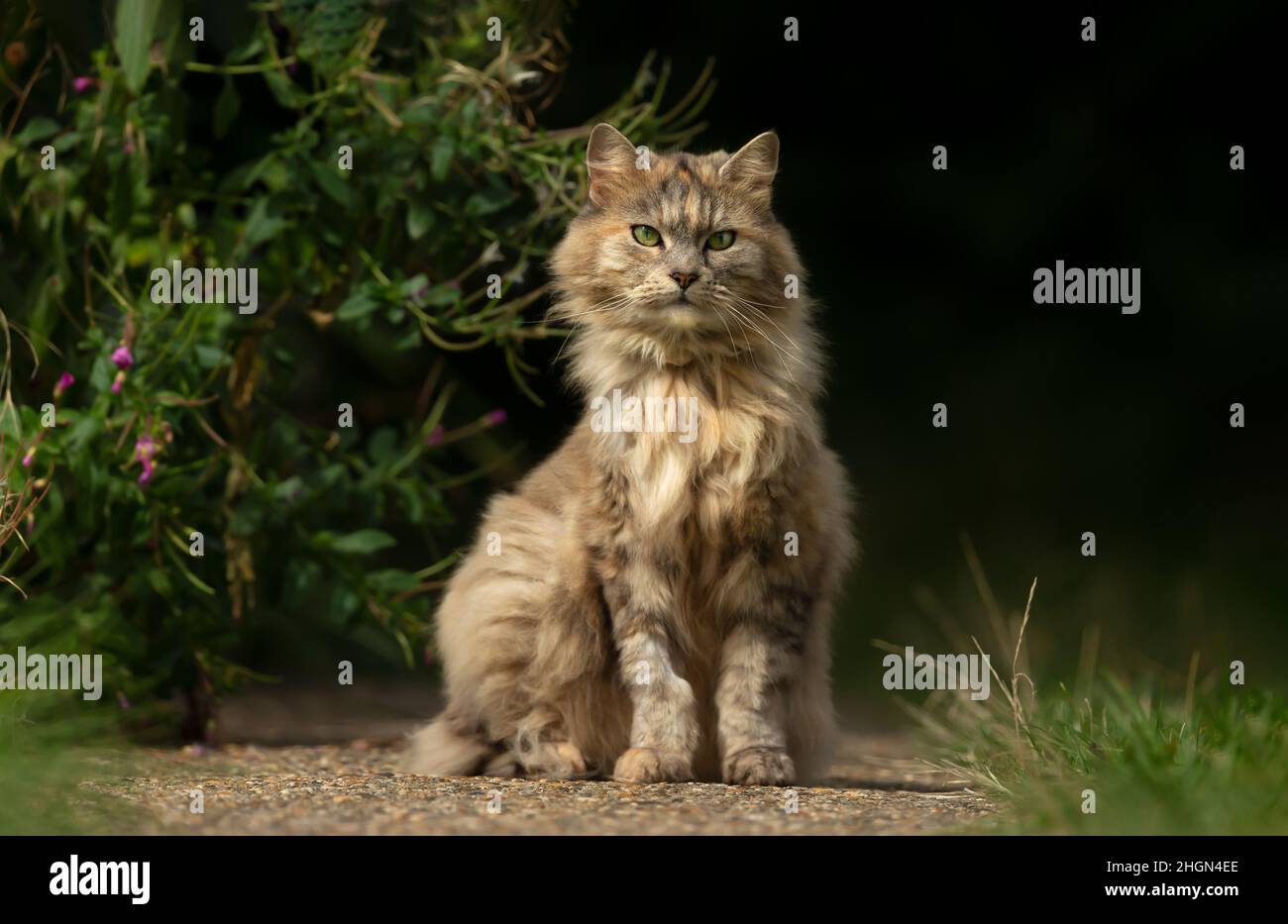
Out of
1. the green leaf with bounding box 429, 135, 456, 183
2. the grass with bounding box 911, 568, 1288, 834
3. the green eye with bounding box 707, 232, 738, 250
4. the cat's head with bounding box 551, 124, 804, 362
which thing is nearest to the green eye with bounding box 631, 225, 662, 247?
the cat's head with bounding box 551, 124, 804, 362

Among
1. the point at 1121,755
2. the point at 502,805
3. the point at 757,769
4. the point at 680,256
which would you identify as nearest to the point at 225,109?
the point at 680,256

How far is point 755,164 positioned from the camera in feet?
14.1

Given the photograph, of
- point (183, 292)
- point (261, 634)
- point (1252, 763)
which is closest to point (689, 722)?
point (1252, 763)

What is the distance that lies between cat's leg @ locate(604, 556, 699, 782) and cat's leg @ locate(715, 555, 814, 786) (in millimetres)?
106

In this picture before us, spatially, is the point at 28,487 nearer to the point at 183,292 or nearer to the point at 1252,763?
the point at 183,292

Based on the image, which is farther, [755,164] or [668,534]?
[755,164]

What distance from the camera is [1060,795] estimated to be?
3.14m

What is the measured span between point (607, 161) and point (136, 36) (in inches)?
60.3

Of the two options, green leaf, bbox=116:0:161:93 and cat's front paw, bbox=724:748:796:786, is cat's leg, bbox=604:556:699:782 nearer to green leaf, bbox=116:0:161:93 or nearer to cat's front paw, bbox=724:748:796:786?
cat's front paw, bbox=724:748:796:786

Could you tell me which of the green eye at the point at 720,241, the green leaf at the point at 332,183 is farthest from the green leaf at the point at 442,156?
the green eye at the point at 720,241

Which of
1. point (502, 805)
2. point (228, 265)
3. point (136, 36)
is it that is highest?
point (136, 36)

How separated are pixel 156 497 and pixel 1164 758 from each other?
122 inches

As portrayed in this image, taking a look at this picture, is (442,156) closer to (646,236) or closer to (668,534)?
(646,236)

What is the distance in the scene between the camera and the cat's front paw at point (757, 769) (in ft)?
12.9
